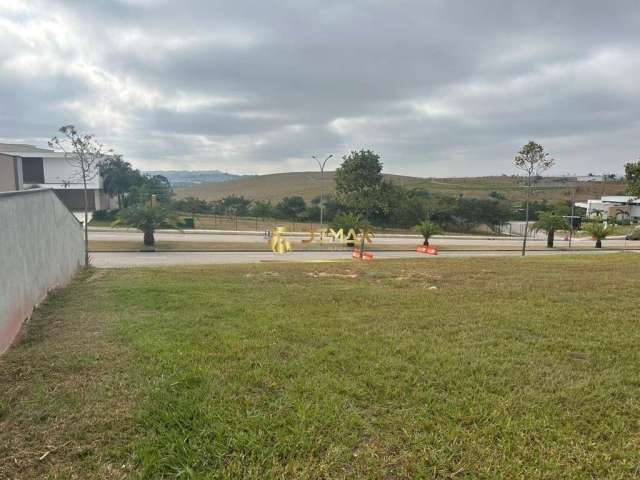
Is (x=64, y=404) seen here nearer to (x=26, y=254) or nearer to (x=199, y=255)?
(x=26, y=254)

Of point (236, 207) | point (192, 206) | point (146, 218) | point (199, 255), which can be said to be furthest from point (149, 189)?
point (199, 255)

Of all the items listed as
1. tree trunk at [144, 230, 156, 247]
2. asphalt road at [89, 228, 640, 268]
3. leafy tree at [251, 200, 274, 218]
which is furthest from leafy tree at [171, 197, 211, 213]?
tree trunk at [144, 230, 156, 247]

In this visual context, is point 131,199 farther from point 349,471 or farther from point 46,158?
point 349,471

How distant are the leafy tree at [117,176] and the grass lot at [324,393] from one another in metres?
53.4

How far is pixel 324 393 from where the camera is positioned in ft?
10.5

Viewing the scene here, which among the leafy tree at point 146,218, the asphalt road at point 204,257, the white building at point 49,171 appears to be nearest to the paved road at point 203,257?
the asphalt road at point 204,257

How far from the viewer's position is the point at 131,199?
177ft

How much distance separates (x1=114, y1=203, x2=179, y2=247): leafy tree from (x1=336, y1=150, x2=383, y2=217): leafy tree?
27938mm

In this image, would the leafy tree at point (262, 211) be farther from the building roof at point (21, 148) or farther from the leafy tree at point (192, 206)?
the building roof at point (21, 148)

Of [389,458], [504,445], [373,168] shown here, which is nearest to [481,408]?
[504,445]

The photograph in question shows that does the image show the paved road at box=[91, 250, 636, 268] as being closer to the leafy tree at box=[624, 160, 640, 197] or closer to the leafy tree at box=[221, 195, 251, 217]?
the leafy tree at box=[624, 160, 640, 197]

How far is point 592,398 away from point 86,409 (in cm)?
374

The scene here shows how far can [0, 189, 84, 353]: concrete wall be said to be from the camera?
4449 mm

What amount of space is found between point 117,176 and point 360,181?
31.4m
